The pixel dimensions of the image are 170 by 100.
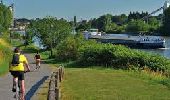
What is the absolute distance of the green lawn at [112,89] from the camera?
766 inches

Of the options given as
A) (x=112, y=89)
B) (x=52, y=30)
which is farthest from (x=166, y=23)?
(x=112, y=89)

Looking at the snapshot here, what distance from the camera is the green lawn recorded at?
19469mm

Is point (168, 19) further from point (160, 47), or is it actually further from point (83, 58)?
point (83, 58)

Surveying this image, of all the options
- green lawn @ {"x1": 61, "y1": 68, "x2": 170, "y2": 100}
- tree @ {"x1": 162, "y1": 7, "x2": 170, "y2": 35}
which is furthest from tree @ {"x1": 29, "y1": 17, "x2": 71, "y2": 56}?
tree @ {"x1": 162, "y1": 7, "x2": 170, "y2": 35}

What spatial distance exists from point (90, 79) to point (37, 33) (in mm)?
50666

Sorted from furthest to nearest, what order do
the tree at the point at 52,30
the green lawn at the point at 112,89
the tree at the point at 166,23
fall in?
the tree at the point at 166,23, the tree at the point at 52,30, the green lawn at the point at 112,89

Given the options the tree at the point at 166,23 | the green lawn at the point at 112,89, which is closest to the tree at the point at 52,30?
the green lawn at the point at 112,89

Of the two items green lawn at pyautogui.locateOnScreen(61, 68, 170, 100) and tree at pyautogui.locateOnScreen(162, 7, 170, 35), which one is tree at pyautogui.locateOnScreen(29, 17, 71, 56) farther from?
tree at pyautogui.locateOnScreen(162, 7, 170, 35)

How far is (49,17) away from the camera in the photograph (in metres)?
75.9

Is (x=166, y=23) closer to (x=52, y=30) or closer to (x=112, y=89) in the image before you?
(x=52, y=30)

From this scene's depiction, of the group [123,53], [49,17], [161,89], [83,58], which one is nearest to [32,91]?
[161,89]

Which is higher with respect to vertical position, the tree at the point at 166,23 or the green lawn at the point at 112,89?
the tree at the point at 166,23

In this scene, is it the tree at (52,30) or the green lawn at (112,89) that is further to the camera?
the tree at (52,30)

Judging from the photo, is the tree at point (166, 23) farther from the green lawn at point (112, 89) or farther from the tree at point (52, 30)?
the green lawn at point (112, 89)
